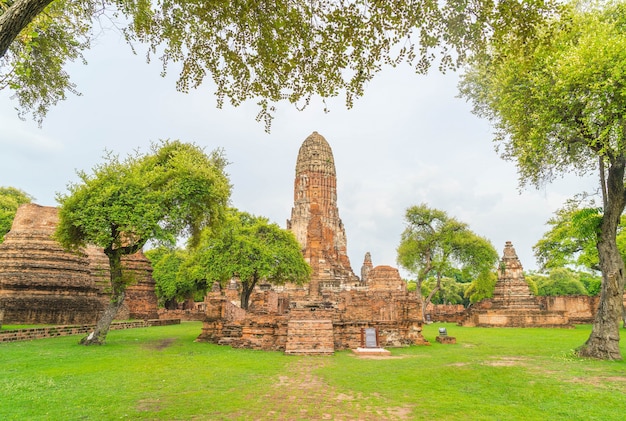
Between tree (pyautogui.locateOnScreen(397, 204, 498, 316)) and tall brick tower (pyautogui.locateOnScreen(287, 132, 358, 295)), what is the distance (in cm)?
753

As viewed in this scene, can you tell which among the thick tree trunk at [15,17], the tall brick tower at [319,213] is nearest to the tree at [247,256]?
the tall brick tower at [319,213]

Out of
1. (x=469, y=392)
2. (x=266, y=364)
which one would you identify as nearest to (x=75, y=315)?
(x=266, y=364)

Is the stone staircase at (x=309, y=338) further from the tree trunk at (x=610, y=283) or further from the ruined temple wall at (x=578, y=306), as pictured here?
the ruined temple wall at (x=578, y=306)

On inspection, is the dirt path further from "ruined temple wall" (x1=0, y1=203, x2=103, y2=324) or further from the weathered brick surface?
"ruined temple wall" (x1=0, y1=203, x2=103, y2=324)

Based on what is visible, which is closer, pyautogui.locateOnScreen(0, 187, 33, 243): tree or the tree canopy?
pyautogui.locateOnScreen(0, 187, 33, 243): tree

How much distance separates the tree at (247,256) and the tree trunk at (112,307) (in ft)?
21.4

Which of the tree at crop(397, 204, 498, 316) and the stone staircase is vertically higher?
the tree at crop(397, 204, 498, 316)

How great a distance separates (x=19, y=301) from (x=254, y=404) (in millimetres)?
15982

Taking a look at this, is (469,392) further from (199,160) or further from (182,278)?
(182,278)

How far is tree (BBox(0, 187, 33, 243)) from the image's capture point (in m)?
30.4

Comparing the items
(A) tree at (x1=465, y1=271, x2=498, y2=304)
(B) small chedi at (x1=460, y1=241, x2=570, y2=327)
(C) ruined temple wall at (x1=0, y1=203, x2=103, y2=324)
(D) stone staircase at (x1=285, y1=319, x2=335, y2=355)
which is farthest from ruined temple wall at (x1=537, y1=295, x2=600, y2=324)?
(C) ruined temple wall at (x1=0, y1=203, x2=103, y2=324)

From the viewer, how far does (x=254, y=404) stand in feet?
20.0

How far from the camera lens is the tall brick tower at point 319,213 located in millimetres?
39344

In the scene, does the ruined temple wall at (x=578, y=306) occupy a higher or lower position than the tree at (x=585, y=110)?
lower
